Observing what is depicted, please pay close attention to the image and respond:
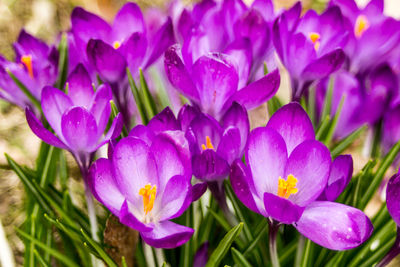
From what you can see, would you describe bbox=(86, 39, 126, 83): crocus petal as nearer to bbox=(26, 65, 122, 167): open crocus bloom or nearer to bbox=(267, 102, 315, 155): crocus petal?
bbox=(26, 65, 122, 167): open crocus bloom

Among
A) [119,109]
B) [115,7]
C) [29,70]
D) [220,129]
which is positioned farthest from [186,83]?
[115,7]

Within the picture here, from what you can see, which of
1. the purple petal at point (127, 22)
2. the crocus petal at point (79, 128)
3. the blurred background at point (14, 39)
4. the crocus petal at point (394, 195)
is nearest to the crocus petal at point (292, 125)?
the crocus petal at point (394, 195)

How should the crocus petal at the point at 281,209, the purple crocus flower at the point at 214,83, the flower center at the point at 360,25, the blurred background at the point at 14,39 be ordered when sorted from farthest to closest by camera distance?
the blurred background at the point at 14,39 < the flower center at the point at 360,25 < the purple crocus flower at the point at 214,83 < the crocus petal at the point at 281,209

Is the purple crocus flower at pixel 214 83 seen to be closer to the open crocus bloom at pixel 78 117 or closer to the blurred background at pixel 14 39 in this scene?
the open crocus bloom at pixel 78 117

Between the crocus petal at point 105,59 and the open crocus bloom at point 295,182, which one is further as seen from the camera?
the crocus petal at point 105,59

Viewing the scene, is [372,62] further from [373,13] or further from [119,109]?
[119,109]

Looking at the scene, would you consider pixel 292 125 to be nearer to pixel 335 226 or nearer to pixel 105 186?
pixel 335 226
